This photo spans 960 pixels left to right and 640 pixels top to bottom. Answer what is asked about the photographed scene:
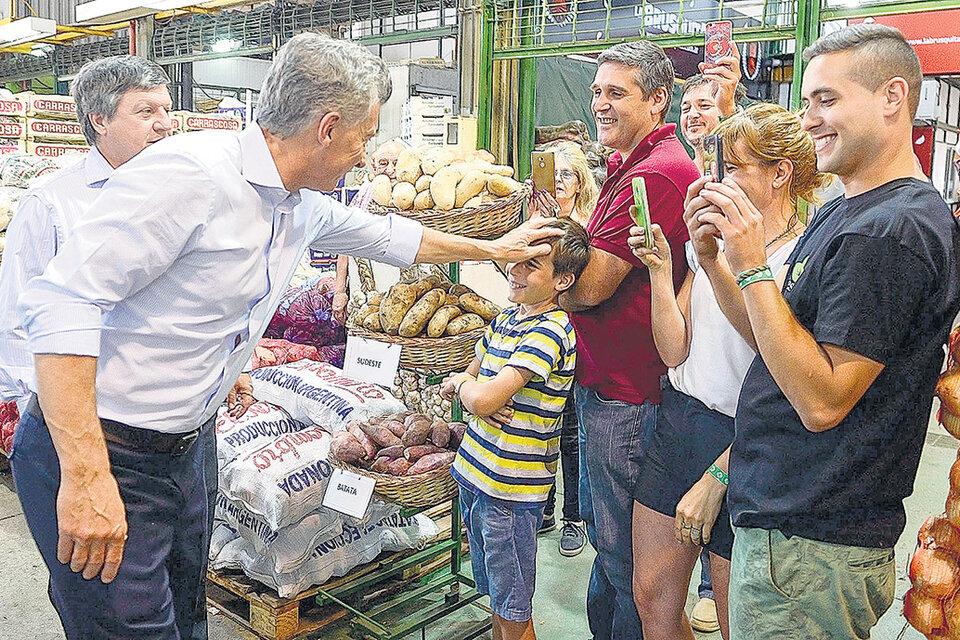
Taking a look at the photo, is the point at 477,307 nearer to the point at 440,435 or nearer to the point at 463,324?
the point at 463,324

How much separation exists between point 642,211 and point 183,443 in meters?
1.14

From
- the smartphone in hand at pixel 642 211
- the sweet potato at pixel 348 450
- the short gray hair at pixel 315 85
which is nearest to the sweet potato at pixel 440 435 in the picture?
the sweet potato at pixel 348 450

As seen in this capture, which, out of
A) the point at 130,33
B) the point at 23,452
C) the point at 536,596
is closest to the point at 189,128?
the point at 130,33

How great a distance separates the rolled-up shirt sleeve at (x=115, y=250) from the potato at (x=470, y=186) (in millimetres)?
927

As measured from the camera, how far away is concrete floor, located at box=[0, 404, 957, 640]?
307 centimetres

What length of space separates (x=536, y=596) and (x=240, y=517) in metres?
1.20

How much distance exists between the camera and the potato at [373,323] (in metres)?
2.71

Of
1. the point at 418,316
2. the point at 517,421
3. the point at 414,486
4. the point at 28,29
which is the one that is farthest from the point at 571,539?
the point at 28,29

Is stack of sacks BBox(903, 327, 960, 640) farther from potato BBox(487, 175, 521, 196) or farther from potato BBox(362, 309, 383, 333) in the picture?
potato BBox(362, 309, 383, 333)

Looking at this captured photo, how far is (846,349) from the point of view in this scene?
4.66 feet

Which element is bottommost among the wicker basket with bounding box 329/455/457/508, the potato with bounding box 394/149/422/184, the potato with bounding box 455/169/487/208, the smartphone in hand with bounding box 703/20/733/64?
the wicker basket with bounding box 329/455/457/508

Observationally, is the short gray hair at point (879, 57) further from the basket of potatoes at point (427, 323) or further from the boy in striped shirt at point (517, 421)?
the basket of potatoes at point (427, 323)

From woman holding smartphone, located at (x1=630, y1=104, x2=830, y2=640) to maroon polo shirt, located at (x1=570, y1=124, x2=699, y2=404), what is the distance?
0.08 m

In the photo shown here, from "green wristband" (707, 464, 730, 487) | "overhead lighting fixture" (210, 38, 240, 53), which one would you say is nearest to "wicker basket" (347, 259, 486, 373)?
"green wristband" (707, 464, 730, 487)
